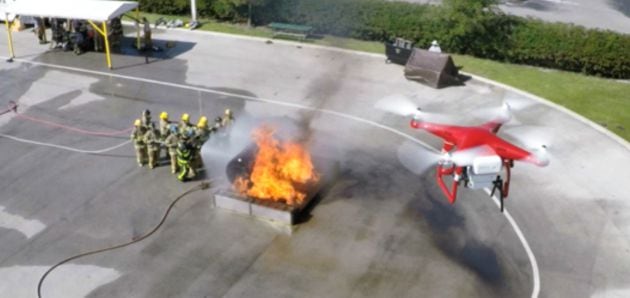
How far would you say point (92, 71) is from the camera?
29844mm

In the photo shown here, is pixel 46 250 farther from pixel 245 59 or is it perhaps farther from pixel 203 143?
pixel 245 59

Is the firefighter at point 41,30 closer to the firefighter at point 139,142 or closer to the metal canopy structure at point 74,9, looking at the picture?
the metal canopy structure at point 74,9

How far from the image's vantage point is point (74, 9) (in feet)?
95.7

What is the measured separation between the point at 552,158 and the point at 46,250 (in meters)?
16.8

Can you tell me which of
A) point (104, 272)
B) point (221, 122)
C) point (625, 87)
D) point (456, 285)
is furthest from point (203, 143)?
point (625, 87)

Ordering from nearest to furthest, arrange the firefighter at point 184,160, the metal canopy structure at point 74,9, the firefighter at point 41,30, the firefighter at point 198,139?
the firefighter at point 184,160 < the firefighter at point 198,139 < the metal canopy structure at point 74,9 < the firefighter at point 41,30

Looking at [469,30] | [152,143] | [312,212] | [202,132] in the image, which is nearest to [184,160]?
[202,132]

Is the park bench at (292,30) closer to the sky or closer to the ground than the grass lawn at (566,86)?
closer to the sky

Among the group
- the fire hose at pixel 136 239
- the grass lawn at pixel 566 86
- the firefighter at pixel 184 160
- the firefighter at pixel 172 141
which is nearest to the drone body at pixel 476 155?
the firefighter at pixel 184 160

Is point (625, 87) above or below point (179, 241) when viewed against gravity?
above

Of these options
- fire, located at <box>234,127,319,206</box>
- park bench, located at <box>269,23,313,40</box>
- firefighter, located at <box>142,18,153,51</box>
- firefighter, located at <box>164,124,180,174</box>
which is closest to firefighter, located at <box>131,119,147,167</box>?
firefighter, located at <box>164,124,180,174</box>

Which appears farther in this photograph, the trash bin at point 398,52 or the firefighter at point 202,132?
the trash bin at point 398,52

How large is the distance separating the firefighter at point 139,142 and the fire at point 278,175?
3.79 meters

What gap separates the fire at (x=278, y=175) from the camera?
18984mm
